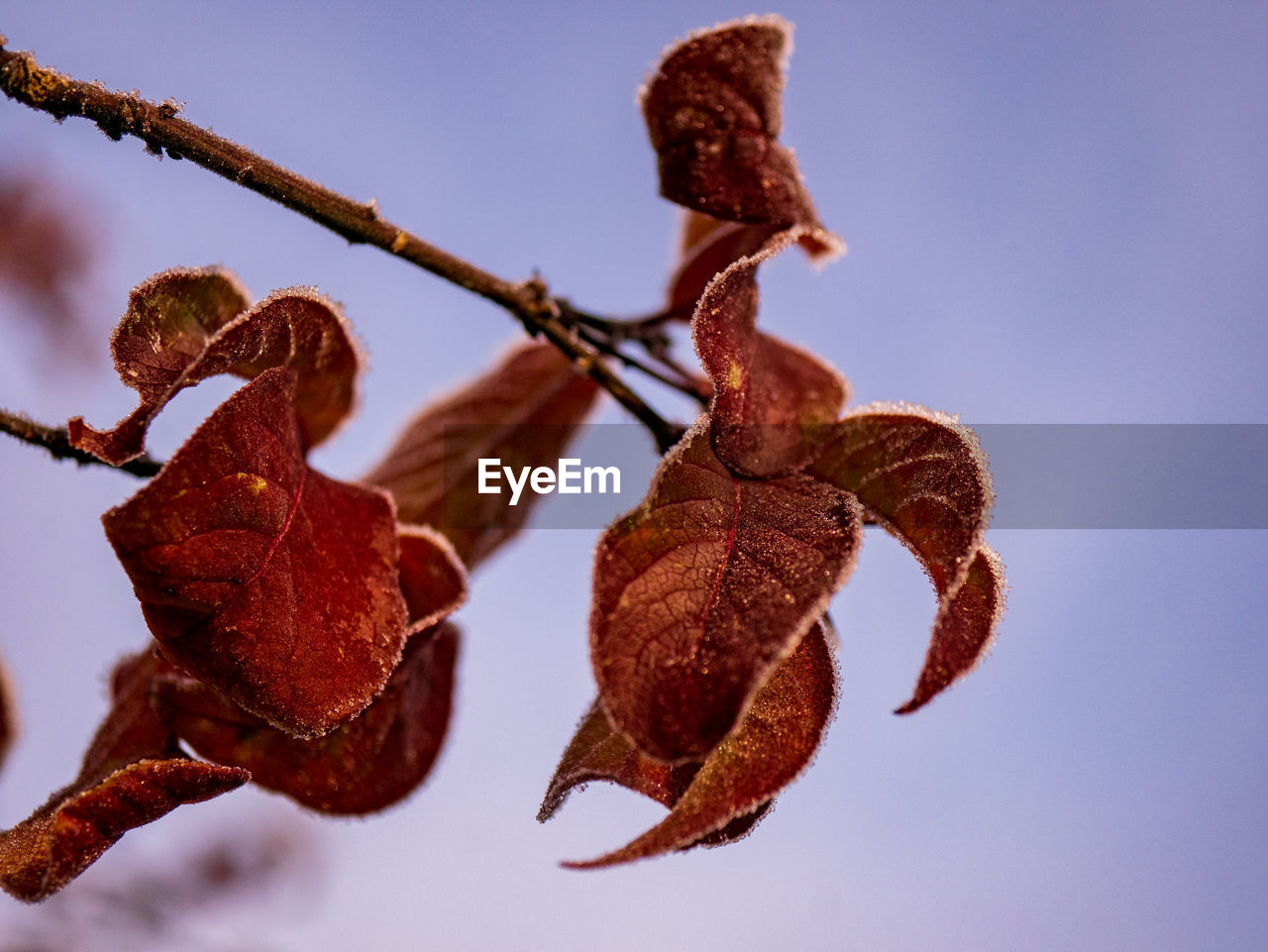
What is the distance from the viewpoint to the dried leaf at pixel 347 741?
0.64 m

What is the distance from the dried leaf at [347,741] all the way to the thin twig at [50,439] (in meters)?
0.15

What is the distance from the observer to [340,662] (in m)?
0.52

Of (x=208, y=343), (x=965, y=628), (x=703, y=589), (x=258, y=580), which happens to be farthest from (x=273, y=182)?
(x=965, y=628)

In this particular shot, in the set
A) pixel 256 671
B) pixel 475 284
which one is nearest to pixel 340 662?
pixel 256 671

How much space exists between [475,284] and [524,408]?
346 millimetres

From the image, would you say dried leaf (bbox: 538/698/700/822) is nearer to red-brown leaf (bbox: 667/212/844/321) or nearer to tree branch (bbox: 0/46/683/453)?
tree branch (bbox: 0/46/683/453)

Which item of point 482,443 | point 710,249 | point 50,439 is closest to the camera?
point 50,439

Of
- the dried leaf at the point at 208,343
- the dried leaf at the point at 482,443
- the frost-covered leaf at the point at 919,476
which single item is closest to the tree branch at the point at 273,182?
the dried leaf at the point at 208,343

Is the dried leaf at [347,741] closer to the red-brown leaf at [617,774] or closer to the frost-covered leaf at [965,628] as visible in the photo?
the red-brown leaf at [617,774]

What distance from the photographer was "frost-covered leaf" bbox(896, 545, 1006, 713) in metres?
0.46

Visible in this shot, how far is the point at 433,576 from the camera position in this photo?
0.69 meters

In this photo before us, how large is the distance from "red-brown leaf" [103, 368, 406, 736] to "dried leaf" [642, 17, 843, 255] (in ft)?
1.10

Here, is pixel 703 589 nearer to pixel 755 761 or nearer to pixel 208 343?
pixel 755 761

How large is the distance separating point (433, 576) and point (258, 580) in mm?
191
